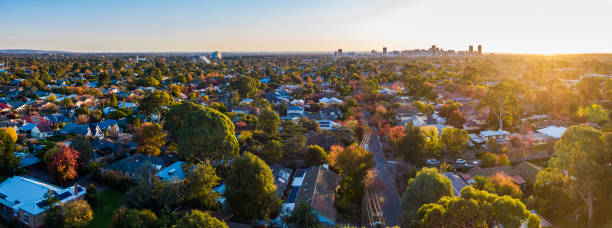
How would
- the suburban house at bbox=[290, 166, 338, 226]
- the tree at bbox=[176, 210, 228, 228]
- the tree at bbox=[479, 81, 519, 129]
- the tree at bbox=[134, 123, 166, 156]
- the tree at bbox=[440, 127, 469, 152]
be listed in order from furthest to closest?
the tree at bbox=[479, 81, 519, 129] → the tree at bbox=[440, 127, 469, 152] → the tree at bbox=[134, 123, 166, 156] → the suburban house at bbox=[290, 166, 338, 226] → the tree at bbox=[176, 210, 228, 228]

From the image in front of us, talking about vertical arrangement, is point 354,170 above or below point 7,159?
below

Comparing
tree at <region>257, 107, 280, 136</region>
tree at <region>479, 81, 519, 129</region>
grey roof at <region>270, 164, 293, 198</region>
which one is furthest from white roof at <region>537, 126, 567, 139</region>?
tree at <region>257, 107, 280, 136</region>

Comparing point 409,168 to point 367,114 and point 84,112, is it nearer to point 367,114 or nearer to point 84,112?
point 367,114

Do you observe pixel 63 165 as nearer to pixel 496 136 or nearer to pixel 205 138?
pixel 205 138

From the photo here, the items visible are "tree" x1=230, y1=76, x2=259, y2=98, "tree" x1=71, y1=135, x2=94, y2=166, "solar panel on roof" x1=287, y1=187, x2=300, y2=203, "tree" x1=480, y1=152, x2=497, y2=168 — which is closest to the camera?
"solar panel on roof" x1=287, y1=187, x2=300, y2=203

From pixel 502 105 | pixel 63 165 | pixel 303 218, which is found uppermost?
pixel 502 105

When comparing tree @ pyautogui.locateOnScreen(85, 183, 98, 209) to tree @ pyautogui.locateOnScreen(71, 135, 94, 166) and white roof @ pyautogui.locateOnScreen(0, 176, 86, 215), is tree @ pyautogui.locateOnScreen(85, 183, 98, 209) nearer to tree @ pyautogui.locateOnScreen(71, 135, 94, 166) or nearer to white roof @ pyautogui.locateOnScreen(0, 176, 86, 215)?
white roof @ pyautogui.locateOnScreen(0, 176, 86, 215)

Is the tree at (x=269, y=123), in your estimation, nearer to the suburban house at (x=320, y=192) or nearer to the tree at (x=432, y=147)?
the suburban house at (x=320, y=192)

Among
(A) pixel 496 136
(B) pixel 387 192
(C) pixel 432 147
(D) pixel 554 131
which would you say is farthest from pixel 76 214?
(D) pixel 554 131
